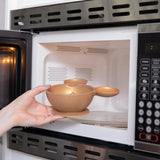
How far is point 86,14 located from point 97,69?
10.0 inches

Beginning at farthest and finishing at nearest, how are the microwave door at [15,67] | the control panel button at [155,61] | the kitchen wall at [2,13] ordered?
the kitchen wall at [2,13]
the microwave door at [15,67]
the control panel button at [155,61]

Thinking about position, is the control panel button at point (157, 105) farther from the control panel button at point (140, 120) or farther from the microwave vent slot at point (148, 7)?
the microwave vent slot at point (148, 7)

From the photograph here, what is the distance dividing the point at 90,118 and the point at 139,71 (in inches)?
11.8

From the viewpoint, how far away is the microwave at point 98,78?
0.77 m

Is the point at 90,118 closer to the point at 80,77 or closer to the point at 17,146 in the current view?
the point at 80,77

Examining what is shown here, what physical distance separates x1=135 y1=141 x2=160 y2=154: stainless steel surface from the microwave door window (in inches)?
22.6

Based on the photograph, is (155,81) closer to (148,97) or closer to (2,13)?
(148,97)

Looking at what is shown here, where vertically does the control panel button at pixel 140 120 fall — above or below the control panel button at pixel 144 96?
below

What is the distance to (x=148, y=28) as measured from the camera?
30.3 inches

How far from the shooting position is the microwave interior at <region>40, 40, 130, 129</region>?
94cm

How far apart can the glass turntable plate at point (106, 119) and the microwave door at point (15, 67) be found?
0.92 feet

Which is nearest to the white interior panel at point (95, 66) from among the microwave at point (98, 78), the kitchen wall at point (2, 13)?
the microwave at point (98, 78)

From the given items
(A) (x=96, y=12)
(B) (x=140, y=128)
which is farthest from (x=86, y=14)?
(B) (x=140, y=128)

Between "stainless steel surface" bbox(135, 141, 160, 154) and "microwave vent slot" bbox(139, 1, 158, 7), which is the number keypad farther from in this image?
"microwave vent slot" bbox(139, 1, 158, 7)
